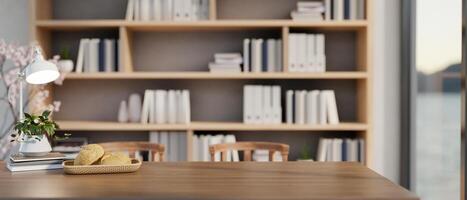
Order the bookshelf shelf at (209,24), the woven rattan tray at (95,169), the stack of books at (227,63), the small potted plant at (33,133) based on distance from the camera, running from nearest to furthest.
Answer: the woven rattan tray at (95,169), the small potted plant at (33,133), the bookshelf shelf at (209,24), the stack of books at (227,63)

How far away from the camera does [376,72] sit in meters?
4.37

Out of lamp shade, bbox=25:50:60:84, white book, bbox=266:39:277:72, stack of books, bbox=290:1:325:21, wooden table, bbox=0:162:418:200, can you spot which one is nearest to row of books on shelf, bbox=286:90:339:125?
white book, bbox=266:39:277:72

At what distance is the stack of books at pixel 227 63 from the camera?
4.16m

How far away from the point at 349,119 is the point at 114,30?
1791mm

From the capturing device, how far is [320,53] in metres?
4.16

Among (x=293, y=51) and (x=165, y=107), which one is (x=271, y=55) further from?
(x=165, y=107)

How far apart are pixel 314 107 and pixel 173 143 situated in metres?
0.98

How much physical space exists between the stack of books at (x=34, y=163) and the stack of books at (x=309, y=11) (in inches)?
81.7

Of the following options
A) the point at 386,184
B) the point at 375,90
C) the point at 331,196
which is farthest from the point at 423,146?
the point at 331,196

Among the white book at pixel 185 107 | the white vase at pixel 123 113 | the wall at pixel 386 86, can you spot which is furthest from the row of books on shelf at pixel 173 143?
the wall at pixel 386 86

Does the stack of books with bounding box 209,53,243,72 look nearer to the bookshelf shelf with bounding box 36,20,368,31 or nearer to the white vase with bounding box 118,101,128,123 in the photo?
the bookshelf shelf with bounding box 36,20,368,31

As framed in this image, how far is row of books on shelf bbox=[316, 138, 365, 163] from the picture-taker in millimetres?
4211

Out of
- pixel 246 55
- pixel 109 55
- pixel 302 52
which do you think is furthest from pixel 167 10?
pixel 302 52

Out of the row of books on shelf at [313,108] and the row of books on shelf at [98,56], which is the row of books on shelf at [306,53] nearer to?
the row of books on shelf at [313,108]
